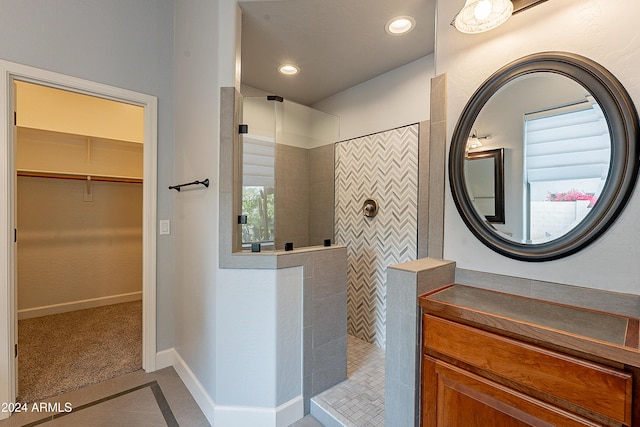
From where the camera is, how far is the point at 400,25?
1.85 meters

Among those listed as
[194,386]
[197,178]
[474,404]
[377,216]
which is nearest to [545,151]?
[474,404]

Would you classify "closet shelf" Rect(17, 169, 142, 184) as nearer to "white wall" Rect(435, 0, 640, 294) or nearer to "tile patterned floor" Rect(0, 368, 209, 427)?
"tile patterned floor" Rect(0, 368, 209, 427)

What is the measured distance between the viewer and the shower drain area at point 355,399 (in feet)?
5.29

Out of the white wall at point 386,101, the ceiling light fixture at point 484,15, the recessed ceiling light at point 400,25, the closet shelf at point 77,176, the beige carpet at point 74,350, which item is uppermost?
the recessed ceiling light at point 400,25

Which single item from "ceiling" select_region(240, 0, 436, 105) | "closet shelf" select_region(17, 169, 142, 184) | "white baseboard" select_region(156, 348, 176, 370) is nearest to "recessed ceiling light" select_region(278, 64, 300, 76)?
A: "ceiling" select_region(240, 0, 436, 105)

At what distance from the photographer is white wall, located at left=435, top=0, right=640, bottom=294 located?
0.97 m

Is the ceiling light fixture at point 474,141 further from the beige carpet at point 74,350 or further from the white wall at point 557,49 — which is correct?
the beige carpet at point 74,350

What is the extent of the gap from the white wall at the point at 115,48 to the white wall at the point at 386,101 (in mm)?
1633

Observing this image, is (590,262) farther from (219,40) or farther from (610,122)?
(219,40)

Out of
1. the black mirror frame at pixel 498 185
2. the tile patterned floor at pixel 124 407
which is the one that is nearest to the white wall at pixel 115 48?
the tile patterned floor at pixel 124 407

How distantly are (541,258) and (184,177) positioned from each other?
2.24 m

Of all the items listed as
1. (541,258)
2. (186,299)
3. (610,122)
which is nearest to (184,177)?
(186,299)

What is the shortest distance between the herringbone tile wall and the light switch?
153cm

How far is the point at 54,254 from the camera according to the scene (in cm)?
330
